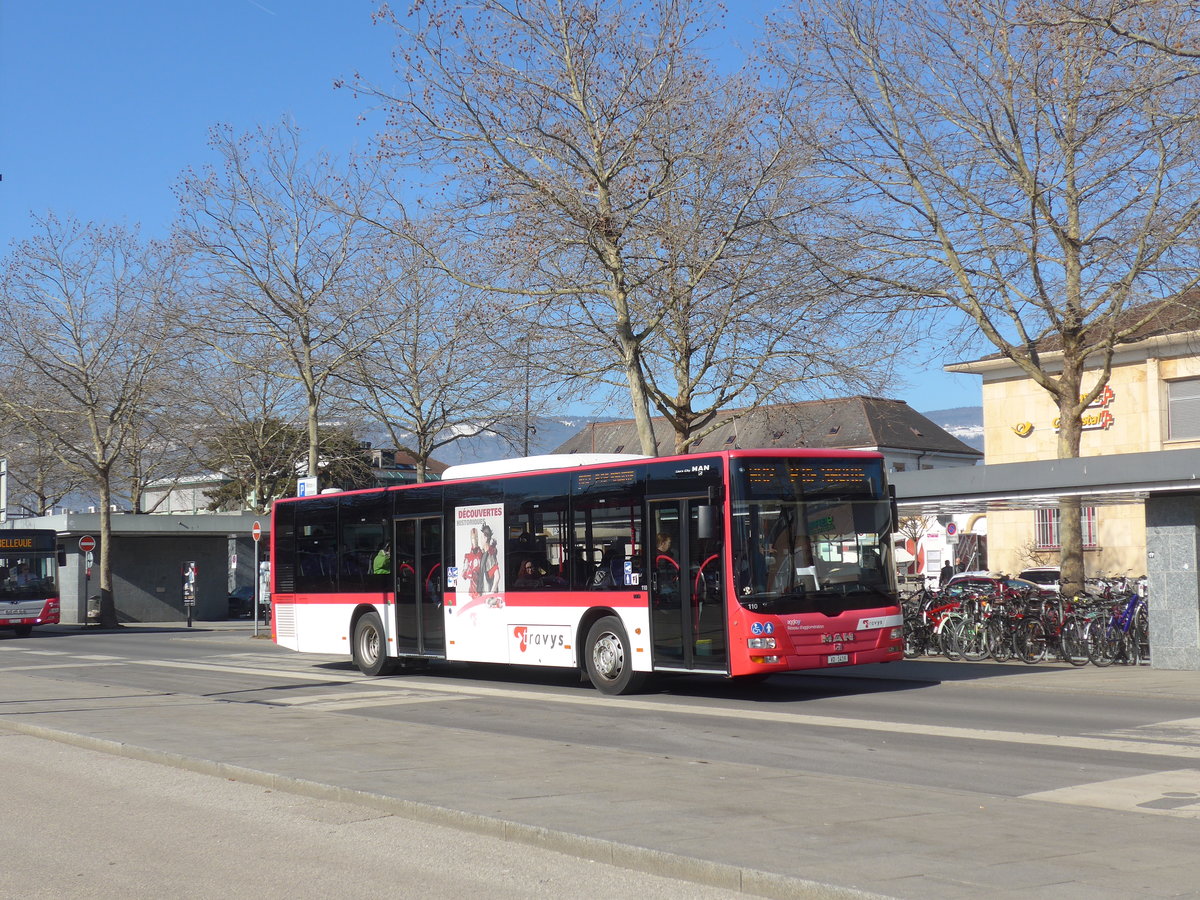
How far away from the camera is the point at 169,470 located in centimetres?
5891

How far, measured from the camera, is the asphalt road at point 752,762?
22.2ft

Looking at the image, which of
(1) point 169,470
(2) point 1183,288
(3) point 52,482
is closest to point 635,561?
(2) point 1183,288

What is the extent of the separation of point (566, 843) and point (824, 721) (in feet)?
23.3

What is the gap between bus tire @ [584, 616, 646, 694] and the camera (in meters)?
16.7

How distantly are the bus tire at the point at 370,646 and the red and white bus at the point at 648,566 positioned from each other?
0.13 m

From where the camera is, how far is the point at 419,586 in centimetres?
2055

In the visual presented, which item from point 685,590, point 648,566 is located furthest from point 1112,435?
point 685,590

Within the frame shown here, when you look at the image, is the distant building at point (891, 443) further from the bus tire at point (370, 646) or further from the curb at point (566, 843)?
the curb at point (566, 843)

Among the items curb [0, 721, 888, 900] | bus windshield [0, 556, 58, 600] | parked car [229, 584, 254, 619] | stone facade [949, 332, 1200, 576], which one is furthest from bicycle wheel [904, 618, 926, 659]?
parked car [229, 584, 254, 619]

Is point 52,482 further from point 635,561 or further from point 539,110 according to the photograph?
point 635,561

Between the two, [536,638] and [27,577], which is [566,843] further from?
[27,577]

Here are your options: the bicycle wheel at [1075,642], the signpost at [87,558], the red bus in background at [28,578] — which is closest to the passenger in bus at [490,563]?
the bicycle wheel at [1075,642]

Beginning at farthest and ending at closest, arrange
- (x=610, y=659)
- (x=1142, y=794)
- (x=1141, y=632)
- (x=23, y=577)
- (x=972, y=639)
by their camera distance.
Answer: (x=23, y=577)
(x=972, y=639)
(x=1141, y=632)
(x=610, y=659)
(x=1142, y=794)

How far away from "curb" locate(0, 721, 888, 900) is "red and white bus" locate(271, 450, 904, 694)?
634cm
